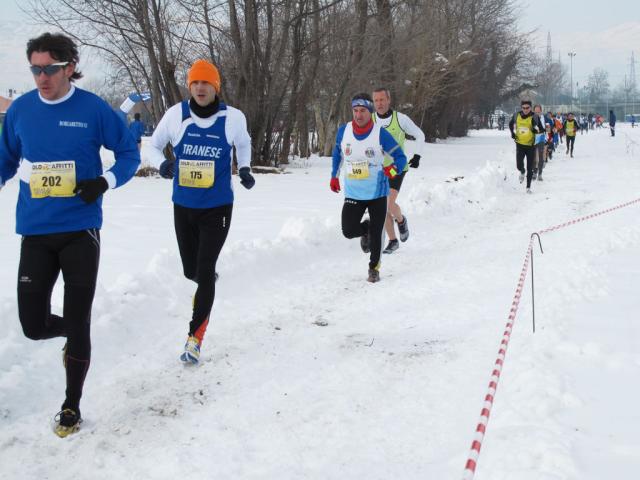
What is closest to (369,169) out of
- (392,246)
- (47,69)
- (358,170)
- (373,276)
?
(358,170)

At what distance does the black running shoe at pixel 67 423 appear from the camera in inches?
129

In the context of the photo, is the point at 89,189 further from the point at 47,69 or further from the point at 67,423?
the point at 67,423

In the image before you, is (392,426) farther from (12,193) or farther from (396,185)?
(12,193)

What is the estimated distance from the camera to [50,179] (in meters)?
3.20

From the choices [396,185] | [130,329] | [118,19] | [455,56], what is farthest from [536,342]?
[455,56]

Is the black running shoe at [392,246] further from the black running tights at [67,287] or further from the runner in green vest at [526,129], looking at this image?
the runner in green vest at [526,129]

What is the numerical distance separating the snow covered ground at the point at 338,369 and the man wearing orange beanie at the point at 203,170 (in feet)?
1.51

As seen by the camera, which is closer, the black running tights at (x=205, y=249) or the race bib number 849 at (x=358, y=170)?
the black running tights at (x=205, y=249)

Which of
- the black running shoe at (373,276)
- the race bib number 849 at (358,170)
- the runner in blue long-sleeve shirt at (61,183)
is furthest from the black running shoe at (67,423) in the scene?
the race bib number 849 at (358,170)

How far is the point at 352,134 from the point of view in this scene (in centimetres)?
662

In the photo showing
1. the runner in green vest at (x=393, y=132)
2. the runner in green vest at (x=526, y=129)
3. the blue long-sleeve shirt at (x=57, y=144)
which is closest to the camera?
the blue long-sleeve shirt at (x=57, y=144)

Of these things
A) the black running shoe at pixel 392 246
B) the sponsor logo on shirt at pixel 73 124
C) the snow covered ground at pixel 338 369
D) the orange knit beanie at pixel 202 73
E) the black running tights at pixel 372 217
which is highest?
the orange knit beanie at pixel 202 73

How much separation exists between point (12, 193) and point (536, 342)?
11.8 meters

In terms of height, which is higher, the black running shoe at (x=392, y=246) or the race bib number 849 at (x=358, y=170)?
the race bib number 849 at (x=358, y=170)
